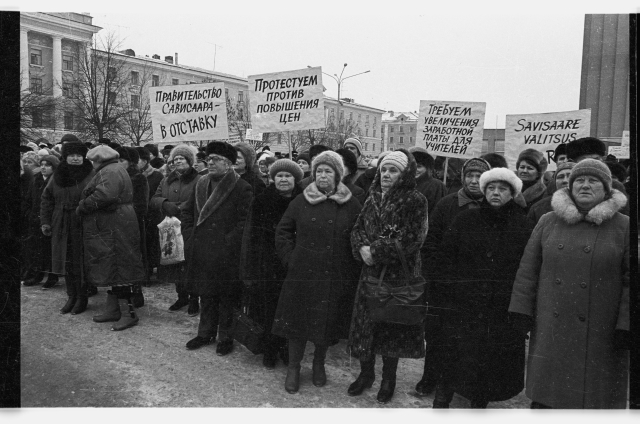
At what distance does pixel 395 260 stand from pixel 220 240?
1.89 m

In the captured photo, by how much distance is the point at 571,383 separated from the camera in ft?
11.0

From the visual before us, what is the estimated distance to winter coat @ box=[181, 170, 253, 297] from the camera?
4.91 metres

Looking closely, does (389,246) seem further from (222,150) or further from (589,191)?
(222,150)

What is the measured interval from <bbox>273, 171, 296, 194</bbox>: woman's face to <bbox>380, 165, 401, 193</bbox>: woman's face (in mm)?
957

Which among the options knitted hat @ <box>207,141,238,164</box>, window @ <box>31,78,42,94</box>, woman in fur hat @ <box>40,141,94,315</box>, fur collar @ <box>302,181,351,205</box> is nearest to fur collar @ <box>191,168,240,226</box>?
knitted hat @ <box>207,141,238,164</box>

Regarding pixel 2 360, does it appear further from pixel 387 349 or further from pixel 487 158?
pixel 487 158

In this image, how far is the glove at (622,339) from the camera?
317cm

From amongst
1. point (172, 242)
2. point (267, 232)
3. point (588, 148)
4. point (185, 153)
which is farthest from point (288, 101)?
point (588, 148)

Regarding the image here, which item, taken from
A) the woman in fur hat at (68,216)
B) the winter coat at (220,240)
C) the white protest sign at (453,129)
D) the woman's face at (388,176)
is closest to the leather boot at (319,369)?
the winter coat at (220,240)

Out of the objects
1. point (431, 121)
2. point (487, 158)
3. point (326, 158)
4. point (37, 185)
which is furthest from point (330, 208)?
point (37, 185)

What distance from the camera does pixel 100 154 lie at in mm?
5402

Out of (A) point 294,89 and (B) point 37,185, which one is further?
(B) point 37,185

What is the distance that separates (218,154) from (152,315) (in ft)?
7.97

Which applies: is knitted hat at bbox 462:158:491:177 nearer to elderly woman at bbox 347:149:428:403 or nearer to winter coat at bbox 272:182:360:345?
elderly woman at bbox 347:149:428:403
